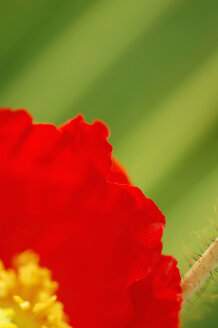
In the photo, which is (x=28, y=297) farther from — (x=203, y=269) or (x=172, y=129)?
(x=172, y=129)

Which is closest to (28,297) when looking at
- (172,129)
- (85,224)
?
(85,224)

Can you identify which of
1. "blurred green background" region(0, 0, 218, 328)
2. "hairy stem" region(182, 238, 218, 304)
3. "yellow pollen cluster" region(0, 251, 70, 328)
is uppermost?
"blurred green background" region(0, 0, 218, 328)

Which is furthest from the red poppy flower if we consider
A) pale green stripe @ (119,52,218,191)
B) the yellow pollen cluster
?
pale green stripe @ (119,52,218,191)

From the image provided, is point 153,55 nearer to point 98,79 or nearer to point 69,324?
point 98,79

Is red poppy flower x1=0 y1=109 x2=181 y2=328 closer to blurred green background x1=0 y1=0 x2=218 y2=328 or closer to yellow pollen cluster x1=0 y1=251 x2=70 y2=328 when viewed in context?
yellow pollen cluster x1=0 y1=251 x2=70 y2=328

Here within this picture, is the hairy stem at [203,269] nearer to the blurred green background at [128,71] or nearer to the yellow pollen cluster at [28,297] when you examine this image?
the yellow pollen cluster at [28,297]

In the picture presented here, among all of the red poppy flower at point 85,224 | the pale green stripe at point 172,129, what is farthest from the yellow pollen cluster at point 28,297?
the pale green stripe at point 172,129
